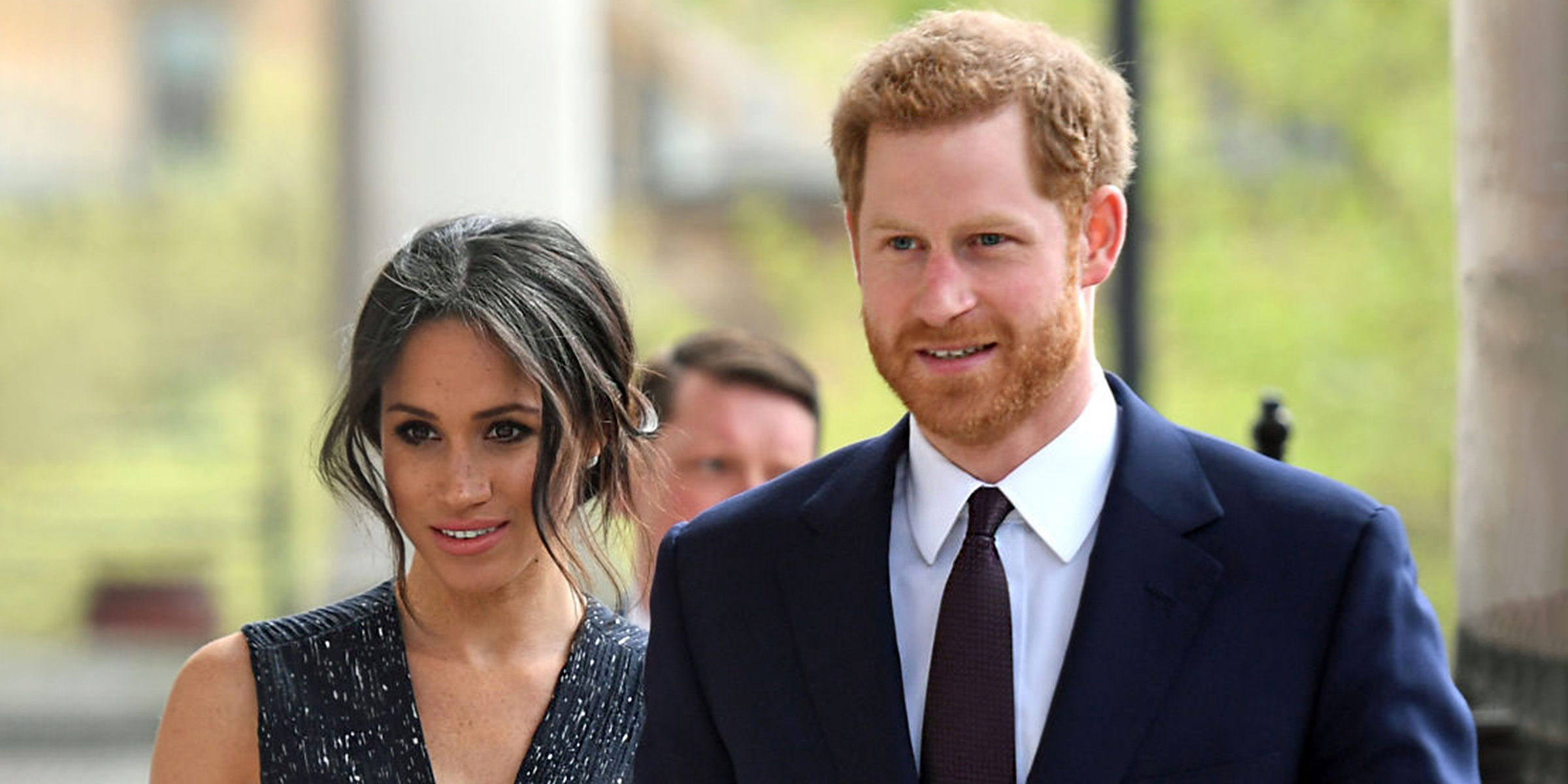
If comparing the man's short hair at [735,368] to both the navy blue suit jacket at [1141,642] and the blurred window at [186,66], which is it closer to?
the navy blue suit jacket at [1141,642]

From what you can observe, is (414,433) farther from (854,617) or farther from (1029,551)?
(1029,551)

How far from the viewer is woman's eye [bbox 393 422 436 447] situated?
3.54m

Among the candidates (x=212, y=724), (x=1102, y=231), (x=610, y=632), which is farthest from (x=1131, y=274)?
(x=1102, y=231)

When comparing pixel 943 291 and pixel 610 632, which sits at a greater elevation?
pixel 943 291

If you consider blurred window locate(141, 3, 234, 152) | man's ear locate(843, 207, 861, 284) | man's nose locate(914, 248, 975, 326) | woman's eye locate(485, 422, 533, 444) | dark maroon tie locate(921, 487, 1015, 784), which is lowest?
dark maroon tie locate(921, 487, 1015, 784)

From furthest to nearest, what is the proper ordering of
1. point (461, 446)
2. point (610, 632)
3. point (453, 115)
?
point (453, 115), point (610, 632), point (461, 446)

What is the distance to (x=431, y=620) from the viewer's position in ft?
12.4

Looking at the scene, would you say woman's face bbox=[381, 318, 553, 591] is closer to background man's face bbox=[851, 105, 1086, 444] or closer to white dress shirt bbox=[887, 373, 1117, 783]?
white dress shirt bbox=[887, 373, 1117, 783]

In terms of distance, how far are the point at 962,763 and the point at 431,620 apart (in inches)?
51.5

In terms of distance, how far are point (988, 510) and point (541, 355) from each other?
0.97m

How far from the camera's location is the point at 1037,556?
112 inches

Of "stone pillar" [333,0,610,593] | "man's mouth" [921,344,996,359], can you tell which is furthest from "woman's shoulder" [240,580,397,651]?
"stone pillar" [333,0,610,593]

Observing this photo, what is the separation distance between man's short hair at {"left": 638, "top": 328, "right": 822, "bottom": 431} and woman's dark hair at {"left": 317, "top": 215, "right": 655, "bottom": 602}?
3.52ft

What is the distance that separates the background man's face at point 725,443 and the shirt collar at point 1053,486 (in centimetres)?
192
